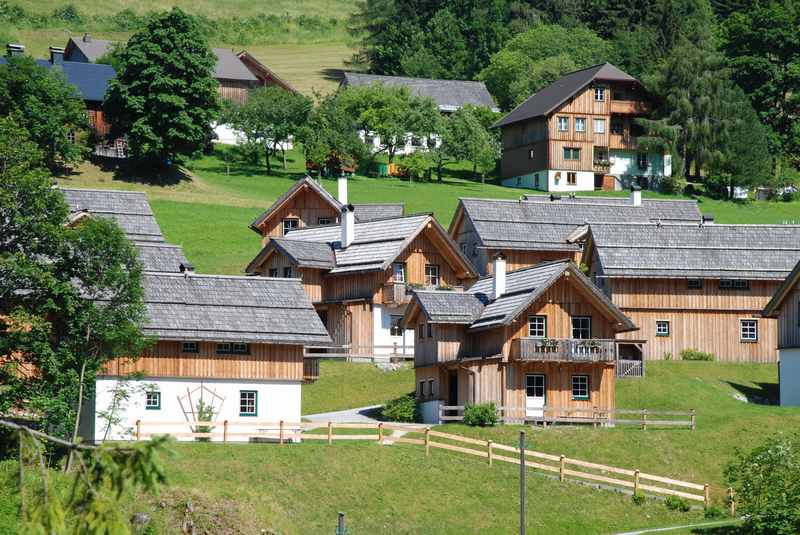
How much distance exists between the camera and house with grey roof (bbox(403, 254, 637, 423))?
191 ft

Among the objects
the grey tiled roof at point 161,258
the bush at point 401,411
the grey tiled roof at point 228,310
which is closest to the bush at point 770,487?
the bush at point 401,411

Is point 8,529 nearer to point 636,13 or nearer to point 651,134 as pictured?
point 651,134

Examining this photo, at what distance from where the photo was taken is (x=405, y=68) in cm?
14938

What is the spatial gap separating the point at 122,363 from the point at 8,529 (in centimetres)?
1167

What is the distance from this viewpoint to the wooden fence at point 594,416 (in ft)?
184

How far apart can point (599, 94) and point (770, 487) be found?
229 ft

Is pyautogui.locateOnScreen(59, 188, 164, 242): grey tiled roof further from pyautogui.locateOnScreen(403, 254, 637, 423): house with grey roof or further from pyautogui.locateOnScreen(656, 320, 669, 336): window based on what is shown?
pyautogui.locateOnScreen(656, 320, 669, 336): window


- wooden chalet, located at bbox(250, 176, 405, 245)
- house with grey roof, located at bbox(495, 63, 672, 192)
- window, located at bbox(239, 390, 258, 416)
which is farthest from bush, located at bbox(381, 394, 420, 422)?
house with grey roof, located at bbox(495, 63, 672, 192)

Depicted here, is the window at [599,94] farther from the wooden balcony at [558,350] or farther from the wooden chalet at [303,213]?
the wooden balcony at [558,350]

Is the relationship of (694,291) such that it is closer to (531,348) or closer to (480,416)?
(531,348)

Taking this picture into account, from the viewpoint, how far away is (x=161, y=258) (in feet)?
215

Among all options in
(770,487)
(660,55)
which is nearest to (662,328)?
(770,487)

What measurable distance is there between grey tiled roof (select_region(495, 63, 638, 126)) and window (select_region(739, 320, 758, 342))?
43.2 m

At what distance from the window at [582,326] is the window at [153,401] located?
16383mm
